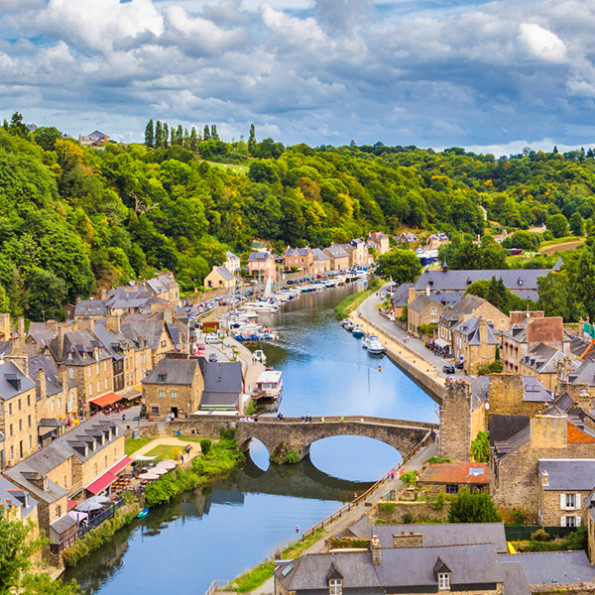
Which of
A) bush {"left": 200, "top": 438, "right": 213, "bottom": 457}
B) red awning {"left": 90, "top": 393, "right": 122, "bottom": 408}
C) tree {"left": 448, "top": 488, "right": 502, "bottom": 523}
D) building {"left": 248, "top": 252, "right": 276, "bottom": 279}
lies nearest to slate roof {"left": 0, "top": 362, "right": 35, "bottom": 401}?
bush {"left": 200, "top": 438, "right": 213, "bottom": 457}

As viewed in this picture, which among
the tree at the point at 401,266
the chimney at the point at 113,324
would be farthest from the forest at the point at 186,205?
the tree at the point at 401,266

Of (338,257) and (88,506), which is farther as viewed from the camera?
(338,257)

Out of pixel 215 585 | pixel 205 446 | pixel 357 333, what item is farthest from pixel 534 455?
pixel 357 333

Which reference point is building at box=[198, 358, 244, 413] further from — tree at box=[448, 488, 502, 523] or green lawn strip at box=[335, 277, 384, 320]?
green lawn strip at box=[335, 277, 384, 320]

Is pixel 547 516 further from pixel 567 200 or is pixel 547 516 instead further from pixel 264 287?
pixel 567 200

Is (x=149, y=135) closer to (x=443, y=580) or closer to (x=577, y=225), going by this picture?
(x=577, y=225)

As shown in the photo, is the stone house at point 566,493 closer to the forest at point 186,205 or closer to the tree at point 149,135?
the forest at point 186,205
